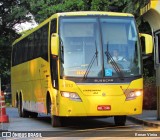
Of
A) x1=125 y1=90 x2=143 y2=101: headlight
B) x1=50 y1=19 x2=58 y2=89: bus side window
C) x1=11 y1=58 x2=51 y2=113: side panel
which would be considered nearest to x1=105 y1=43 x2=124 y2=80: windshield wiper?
x1=125 y1=90 x2=143 y2=101: headlight

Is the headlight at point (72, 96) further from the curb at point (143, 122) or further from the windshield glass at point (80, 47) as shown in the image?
the curb at point (143, 122)

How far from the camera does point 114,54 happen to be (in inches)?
608

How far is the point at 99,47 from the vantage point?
1541 cm

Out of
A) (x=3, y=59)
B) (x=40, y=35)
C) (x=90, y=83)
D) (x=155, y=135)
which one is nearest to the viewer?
(x=155, y=135)

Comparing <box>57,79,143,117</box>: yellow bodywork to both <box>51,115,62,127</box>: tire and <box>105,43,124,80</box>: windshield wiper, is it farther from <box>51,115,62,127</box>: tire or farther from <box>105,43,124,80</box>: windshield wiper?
<box>51,115,62,127</box>: tire

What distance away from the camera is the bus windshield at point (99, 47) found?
15.2 metres

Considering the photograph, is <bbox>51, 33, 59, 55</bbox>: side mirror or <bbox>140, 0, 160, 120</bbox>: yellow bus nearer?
<bbox>51, 33, 59, 55</bbox>: side mirror

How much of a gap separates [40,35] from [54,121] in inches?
154

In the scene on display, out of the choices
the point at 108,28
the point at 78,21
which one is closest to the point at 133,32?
the point at 108,28

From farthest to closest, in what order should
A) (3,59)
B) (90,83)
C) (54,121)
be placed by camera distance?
(3,59) < (54,121) < (90,83)

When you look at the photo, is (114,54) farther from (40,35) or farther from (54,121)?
(40,35)

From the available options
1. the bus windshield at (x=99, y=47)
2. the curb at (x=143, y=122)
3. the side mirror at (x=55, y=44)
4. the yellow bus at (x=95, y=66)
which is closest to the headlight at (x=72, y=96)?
the yellow bus at (x=95, y=66)

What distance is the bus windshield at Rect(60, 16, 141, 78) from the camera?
1523 centimetres

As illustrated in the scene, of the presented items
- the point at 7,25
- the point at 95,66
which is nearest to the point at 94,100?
the point at 95,66
